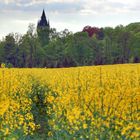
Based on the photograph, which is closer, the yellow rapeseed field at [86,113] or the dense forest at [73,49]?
the yellow rapeseed field at [86,113]

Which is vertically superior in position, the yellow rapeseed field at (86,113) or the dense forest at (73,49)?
the dense forest at (73,49)

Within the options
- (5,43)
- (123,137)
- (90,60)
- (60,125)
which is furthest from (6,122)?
(5,43)

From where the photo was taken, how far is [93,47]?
Result: 67.6 metres

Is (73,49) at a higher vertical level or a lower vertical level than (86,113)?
higher

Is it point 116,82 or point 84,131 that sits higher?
point 116,82

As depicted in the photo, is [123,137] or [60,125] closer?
[123,137]

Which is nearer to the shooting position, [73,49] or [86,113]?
[86,113]

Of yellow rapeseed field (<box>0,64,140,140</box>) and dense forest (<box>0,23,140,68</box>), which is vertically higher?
dense forest (<box>0,23,140,68</box>)

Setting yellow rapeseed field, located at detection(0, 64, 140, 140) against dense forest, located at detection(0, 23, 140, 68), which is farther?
dense forest, located at detection(0, 23, 140, 68)

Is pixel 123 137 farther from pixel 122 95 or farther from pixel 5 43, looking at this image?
pixel 5 43

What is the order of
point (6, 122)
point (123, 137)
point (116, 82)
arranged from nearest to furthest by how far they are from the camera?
point (123, 137), point (6, 122), point (116, 82)

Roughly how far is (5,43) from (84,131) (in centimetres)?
6242

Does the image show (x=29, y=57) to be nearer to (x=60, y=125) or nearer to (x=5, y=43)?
(x=5, y=43)

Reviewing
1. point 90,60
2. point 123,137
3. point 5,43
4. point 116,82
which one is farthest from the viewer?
point 5,43
